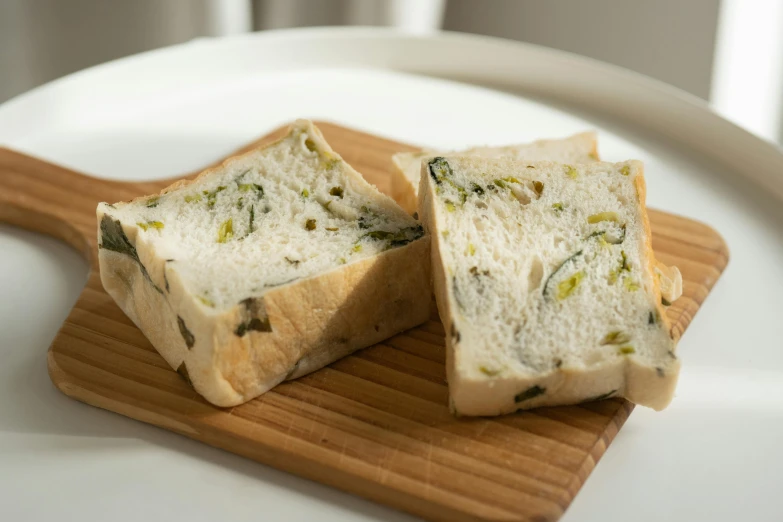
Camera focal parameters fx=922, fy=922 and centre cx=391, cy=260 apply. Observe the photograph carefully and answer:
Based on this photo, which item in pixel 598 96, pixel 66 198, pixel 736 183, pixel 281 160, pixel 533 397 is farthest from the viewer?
pixel 598 96

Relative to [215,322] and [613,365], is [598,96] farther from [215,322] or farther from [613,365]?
[215,322]

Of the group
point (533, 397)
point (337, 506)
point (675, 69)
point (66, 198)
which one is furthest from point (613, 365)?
point (675, 69)

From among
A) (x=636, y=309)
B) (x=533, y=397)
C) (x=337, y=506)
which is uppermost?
(x=636, y=309)

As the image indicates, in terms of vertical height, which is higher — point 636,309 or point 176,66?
point 176,66

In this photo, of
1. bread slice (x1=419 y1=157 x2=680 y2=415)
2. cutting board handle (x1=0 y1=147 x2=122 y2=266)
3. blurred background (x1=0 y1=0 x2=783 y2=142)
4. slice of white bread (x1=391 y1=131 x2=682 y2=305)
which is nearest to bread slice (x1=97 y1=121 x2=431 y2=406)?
bread slice (x1=419 y1=157 x2=680 y2=415)

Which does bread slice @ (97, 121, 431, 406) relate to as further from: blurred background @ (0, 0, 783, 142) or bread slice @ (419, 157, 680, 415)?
blurred background @ (0, 0, 783, 142)

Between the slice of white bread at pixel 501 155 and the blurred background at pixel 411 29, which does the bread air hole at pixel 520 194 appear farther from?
the blurred background at pixel 411 29

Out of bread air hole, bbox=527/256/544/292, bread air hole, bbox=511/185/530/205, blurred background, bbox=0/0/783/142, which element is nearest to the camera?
bread air hole, bbox=527/256/544/292
